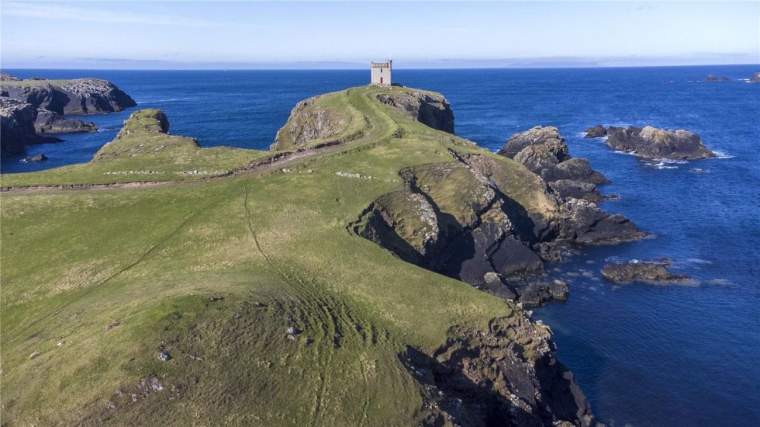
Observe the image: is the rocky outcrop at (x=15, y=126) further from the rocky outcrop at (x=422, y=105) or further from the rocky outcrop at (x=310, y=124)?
the rocky outcrop at (x=422, y=105)

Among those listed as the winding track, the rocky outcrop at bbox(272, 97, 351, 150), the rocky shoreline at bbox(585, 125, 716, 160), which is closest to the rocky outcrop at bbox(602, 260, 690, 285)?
the winding track

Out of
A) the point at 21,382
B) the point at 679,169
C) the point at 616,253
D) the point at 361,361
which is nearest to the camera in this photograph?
the point at 21,382

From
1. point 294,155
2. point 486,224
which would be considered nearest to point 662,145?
point 486,224

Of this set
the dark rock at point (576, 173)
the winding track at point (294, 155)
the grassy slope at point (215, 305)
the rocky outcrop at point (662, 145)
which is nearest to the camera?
the grassy slope at point (215, 305)

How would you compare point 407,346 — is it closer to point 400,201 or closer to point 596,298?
point 400,201

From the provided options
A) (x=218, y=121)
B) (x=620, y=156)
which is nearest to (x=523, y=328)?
(x=620, y=156)

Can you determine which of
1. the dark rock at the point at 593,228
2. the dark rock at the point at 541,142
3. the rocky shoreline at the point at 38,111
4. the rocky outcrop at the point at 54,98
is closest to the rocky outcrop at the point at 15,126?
the rocky shoreline at the point at 38,111

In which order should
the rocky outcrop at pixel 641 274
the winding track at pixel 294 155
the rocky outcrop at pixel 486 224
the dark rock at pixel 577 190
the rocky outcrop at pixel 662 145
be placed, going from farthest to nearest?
the rocky outcrop at pixel 662 145, the dark rock at pixel 577 190, the rocky outcrop at pixel 641 274, the winding track at pixel 294 155, the rocky outcrop at pixel 486 224
